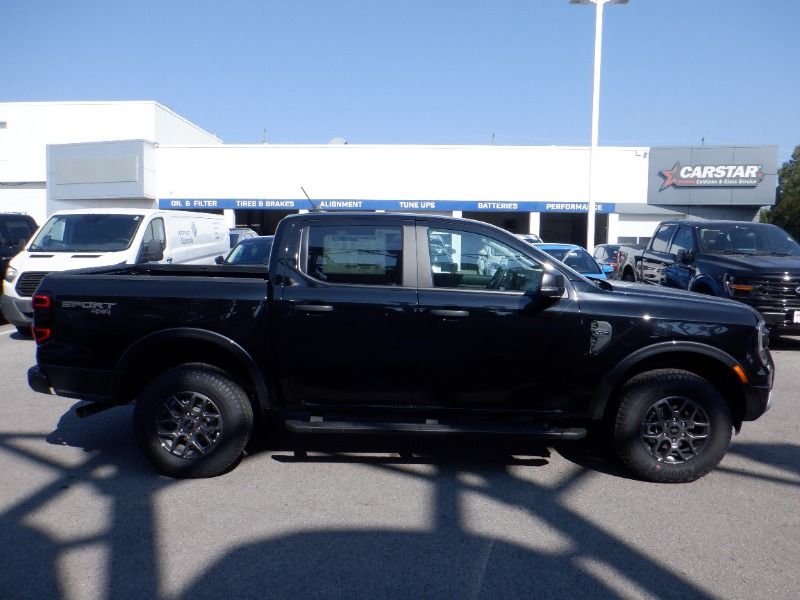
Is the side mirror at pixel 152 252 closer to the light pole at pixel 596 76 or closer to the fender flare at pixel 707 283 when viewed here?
the fender flare at pixel 707 283

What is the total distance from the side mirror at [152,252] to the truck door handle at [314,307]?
7361 millimetres

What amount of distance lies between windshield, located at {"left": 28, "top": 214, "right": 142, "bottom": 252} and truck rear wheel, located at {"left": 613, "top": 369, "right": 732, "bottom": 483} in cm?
898

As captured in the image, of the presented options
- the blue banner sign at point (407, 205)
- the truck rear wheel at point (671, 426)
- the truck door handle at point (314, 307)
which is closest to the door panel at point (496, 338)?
the truck rear wheel at point (671, 426)

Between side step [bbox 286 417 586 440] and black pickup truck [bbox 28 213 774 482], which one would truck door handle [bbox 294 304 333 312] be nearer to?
black pickup truck [bbox 28 213 774 482]

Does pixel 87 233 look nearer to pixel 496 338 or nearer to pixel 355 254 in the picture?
pixel 355 254

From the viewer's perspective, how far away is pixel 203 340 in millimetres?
4965

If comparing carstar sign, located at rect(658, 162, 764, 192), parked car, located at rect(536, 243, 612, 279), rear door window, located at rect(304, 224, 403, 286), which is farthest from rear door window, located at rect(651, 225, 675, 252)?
carstar sign, located at rect(658, 162, 764, 192)

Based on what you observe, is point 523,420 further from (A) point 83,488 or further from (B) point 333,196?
(B) point 333,196

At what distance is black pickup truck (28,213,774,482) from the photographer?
4.89 meters

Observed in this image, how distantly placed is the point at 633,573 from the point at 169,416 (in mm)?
3175

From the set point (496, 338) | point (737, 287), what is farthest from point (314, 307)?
point (737, 287)

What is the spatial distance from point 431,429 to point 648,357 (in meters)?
1.56

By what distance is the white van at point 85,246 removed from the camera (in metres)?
10.6

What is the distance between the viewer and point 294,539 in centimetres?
407
